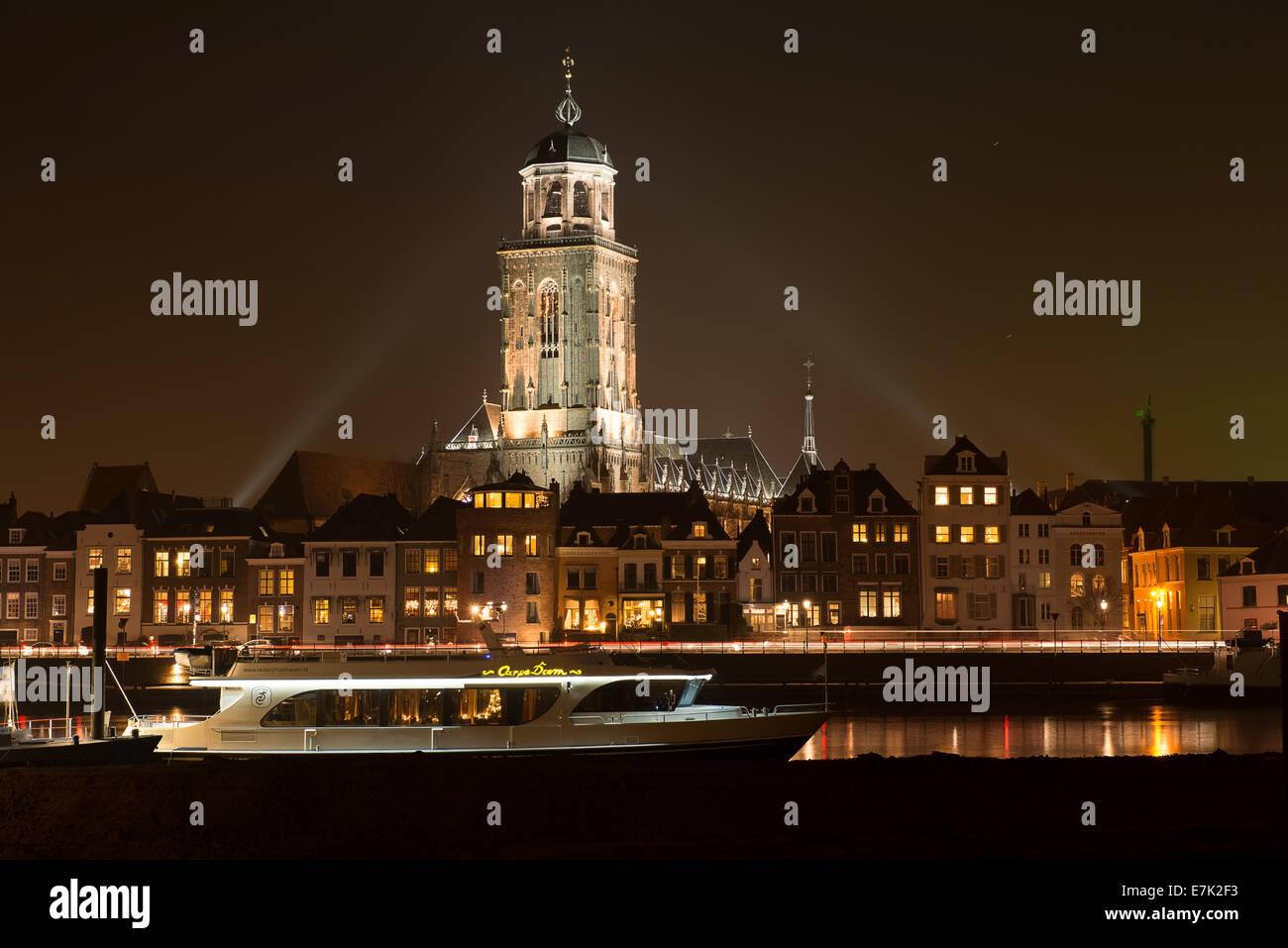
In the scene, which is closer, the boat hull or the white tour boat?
the boat hull

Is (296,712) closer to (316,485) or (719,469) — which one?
(316,485)

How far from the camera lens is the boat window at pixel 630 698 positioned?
44250 millimetres

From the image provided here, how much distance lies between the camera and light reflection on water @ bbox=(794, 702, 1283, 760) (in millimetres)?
53750

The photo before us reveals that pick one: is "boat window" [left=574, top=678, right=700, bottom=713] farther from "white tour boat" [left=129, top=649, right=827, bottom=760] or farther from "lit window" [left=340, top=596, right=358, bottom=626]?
"lit window" [left=340, top=596, right=358, bottom=626]

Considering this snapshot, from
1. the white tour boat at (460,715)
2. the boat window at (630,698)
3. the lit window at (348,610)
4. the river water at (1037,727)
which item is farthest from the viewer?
the lit window at (348,610)

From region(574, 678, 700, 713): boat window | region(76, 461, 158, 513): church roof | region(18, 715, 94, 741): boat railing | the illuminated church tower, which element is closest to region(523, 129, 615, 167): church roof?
the illuminated church tower

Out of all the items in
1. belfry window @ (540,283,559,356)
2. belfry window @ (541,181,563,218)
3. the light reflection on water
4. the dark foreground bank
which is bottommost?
the light reflection on water

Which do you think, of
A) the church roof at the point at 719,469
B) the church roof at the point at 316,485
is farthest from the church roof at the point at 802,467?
the church roof at the point at 316,485

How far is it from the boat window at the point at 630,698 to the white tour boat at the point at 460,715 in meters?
0.03

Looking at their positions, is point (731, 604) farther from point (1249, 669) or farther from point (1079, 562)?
point (1249, 669)

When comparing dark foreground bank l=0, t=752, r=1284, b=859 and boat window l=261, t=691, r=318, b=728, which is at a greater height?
boat window l=261, t=691, r=318, b=728

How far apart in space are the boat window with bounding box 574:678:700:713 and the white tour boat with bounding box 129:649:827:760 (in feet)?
0.11

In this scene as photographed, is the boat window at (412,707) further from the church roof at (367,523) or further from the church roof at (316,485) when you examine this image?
the church roof at (316,485)

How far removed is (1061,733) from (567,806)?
2932 centimetres
